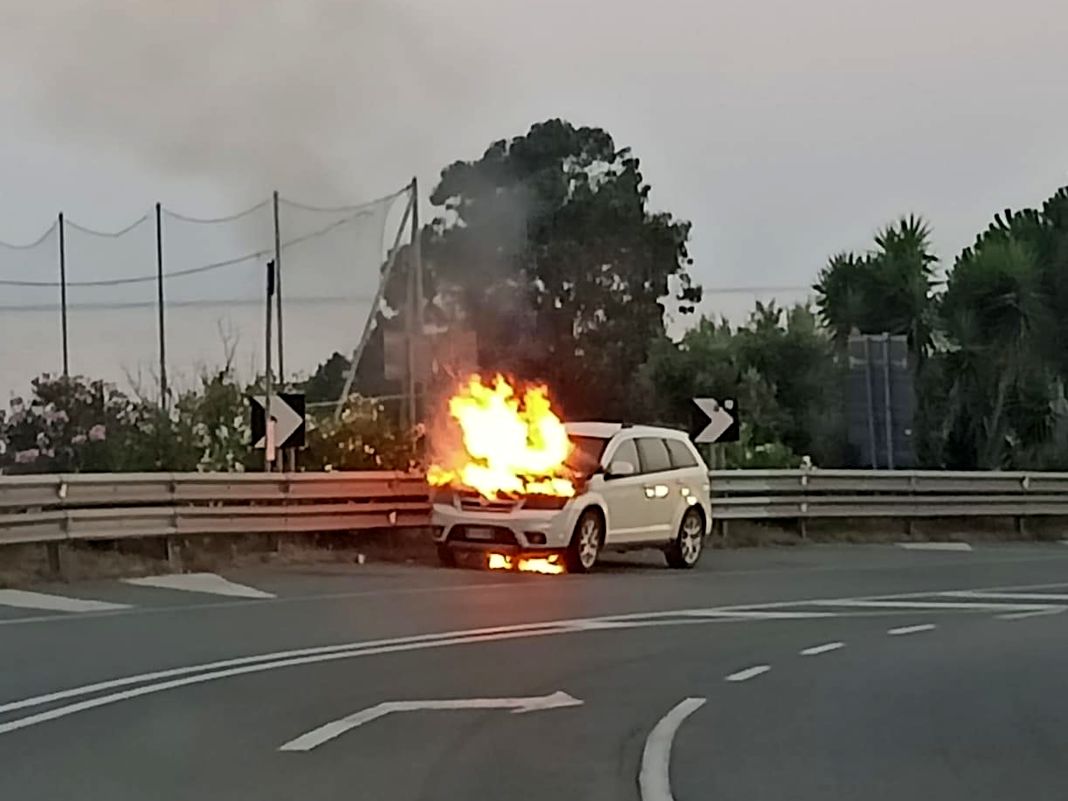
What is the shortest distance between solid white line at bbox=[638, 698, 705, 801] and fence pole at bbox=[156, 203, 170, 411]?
48.0 feet

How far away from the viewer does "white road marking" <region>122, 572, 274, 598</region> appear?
18516 mm

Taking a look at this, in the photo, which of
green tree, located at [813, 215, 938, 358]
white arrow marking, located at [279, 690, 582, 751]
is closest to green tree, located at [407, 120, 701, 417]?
green tree, located at [813, 215, 938, 358]

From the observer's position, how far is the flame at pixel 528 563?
2131 cm

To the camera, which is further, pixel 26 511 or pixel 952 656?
pixel 26 511

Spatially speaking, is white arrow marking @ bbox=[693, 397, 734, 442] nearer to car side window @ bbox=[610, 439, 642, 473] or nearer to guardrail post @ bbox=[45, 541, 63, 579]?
car side window @ bbox=[610, 439, 642, 473]

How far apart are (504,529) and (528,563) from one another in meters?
1.22

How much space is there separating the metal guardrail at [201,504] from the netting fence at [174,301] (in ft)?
11.5

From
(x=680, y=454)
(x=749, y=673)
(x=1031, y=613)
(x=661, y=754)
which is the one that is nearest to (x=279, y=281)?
(x=680, y=454)

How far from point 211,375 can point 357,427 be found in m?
2.00

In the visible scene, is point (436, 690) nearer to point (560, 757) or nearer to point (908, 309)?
point (560, 757)

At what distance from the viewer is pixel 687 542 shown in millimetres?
22922

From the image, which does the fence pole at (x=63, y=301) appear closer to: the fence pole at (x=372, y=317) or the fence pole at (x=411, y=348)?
the fence pole at (x=372, y=317)

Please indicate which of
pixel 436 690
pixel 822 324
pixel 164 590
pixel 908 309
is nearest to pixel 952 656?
pixel 436 690

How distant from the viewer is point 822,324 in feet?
140
